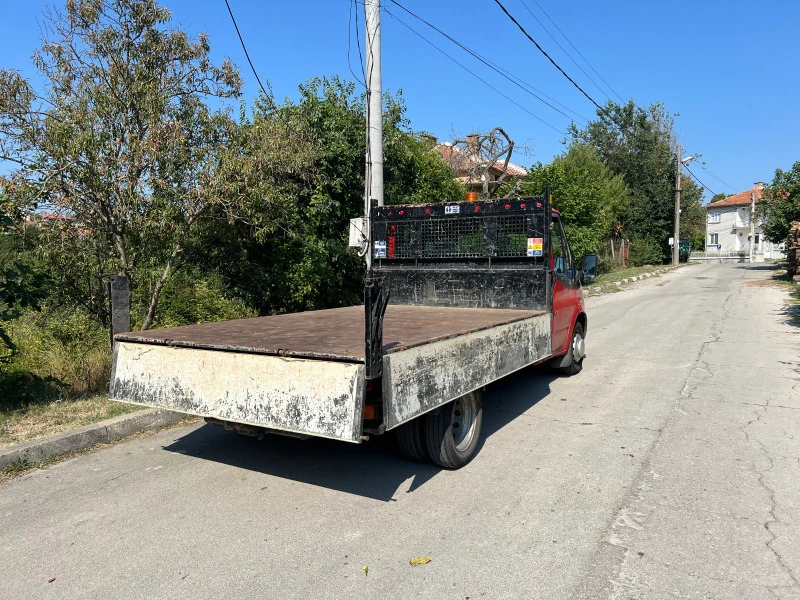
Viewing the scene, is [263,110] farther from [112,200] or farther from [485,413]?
[485,413]

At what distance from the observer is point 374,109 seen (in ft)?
29.7

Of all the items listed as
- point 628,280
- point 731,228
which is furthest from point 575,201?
point 731,228

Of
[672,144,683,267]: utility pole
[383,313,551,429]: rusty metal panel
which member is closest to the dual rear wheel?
[383,313,551,429]: rusty metal panel

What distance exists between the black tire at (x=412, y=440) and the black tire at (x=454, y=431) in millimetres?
58

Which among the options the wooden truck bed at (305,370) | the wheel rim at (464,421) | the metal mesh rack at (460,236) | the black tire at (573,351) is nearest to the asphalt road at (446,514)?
the wheel rim at (464,421)

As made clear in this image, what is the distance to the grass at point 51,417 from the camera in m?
5.08

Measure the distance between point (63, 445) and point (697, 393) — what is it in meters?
6.83

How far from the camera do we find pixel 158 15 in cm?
720

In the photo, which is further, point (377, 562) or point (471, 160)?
point (471, 160)

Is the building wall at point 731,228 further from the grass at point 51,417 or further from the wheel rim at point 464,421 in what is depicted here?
the grass at point 51,417

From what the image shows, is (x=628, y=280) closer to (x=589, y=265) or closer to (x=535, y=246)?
(x=589, y=265)

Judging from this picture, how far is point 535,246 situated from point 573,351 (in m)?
2.12

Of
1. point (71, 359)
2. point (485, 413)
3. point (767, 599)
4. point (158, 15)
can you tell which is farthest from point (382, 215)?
point (767, 599)

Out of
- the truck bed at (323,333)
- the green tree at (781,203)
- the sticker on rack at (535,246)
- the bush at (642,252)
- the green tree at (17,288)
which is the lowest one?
the truck bed at (323,333)
